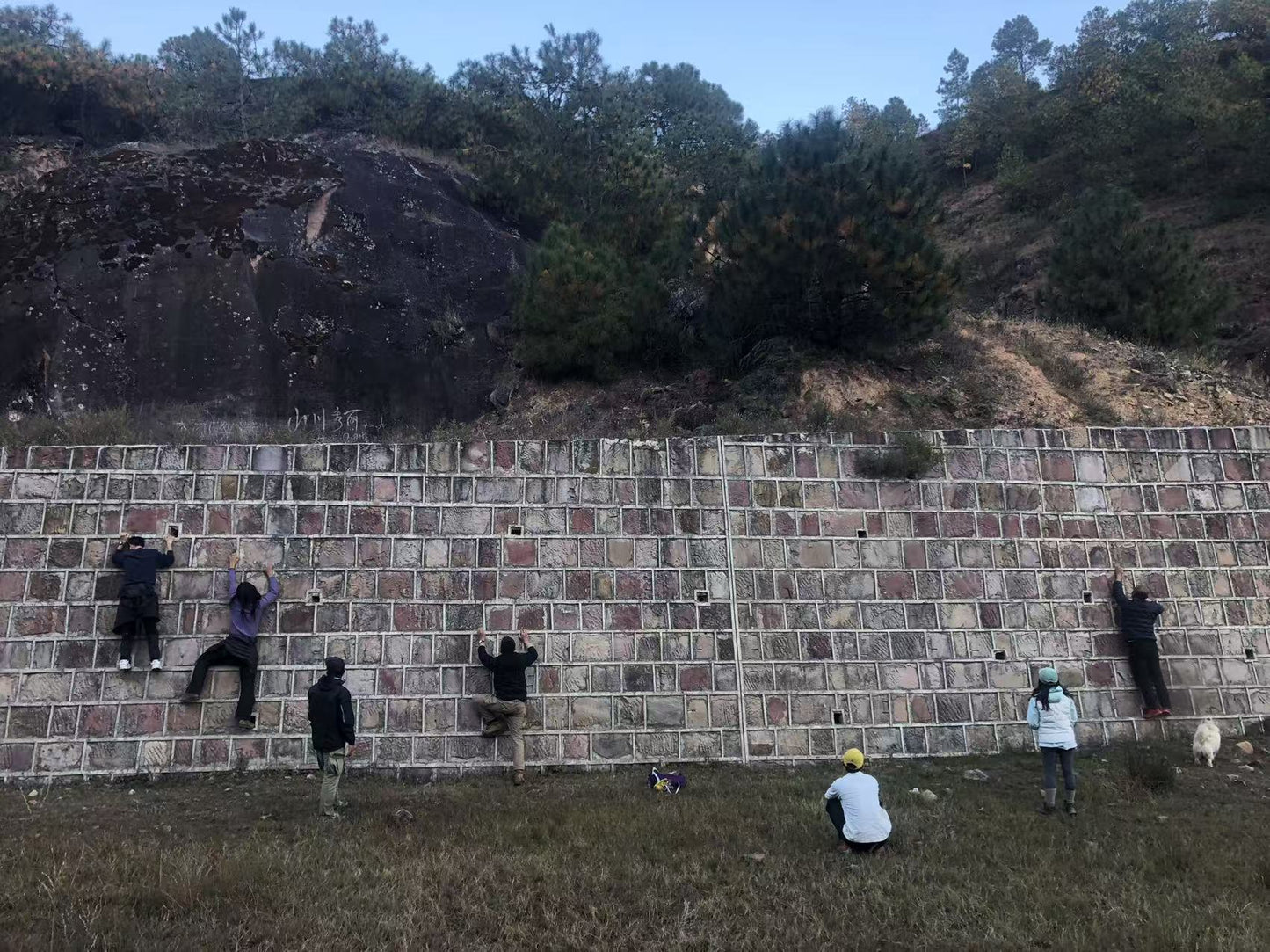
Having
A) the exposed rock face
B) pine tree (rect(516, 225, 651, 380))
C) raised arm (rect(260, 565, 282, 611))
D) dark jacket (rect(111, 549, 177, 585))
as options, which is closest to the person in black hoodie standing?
raised arm (rect(260, 565, 282, 611))

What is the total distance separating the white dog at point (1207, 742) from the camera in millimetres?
9383

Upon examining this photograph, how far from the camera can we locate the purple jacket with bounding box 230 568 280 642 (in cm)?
947

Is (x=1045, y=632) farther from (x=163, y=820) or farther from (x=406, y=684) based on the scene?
(x=163, y=820)

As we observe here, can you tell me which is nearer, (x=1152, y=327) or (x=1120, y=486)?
(x=1120, y=486)

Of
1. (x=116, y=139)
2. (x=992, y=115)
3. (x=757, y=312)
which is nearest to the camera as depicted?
(x=757, y=312)

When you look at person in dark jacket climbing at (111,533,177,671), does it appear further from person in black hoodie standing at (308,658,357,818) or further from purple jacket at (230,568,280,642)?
person in black hoodie standing at (308,658,357,818)

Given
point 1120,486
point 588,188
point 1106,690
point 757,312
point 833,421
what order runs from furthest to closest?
point 588,188, point 757,312, point 833,421, point 1120,486, point 1106,690

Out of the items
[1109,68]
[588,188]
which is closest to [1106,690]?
[588,188]

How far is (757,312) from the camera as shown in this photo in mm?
15180

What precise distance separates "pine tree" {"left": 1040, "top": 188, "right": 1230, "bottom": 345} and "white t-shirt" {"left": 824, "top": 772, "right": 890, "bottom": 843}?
13311 millimetres

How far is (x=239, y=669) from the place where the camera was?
31.1 feet

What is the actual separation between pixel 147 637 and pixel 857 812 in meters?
7.41

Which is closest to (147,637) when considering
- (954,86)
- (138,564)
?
(138,564)

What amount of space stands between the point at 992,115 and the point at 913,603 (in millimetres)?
33795
